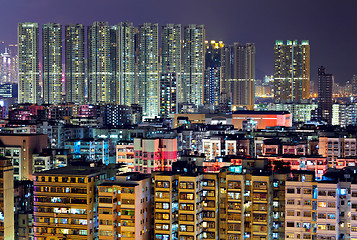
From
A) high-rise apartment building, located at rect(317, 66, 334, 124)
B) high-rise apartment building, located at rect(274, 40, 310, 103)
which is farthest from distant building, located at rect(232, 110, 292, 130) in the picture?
high-rise apartment building, located at rect(274, 40, 310, 103)

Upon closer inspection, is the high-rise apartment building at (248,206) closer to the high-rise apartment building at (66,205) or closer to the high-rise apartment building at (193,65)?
the high-rise apartment building at (66,205)

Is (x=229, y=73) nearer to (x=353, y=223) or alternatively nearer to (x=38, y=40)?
(x=38, y=40)

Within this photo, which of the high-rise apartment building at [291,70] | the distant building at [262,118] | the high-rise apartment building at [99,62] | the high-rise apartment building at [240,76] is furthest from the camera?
the high-rise apartment building at [240,76]

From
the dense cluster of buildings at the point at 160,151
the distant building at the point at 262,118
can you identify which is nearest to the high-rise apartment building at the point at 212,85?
the dense cluster of buildings at the point at 160,151

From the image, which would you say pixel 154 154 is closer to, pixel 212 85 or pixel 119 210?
pixel 119 210

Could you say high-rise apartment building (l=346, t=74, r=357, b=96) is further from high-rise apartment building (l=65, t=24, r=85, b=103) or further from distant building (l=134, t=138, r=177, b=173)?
distant building (l=134, t=138, r=177, b=173)

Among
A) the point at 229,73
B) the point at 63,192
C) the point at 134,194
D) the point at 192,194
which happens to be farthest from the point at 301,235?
the point at 229,73
